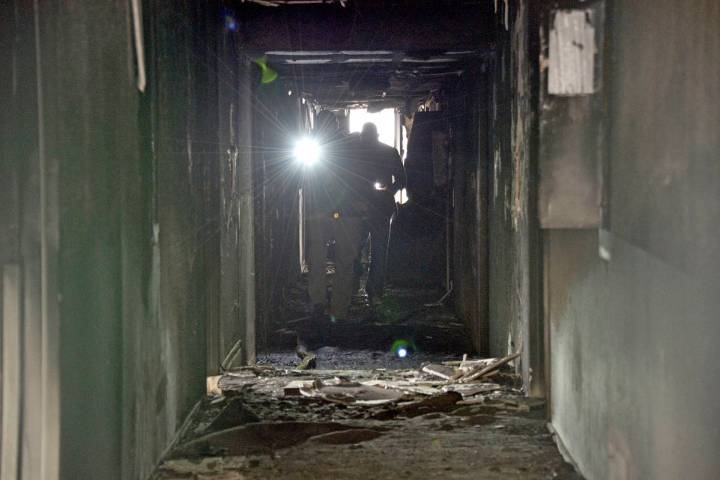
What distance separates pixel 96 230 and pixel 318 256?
640 cm

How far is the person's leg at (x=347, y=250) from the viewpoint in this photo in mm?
9555

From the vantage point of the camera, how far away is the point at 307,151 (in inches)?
448

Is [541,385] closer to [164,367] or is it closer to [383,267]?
[164,367]

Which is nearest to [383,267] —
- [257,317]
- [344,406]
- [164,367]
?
[257,317]

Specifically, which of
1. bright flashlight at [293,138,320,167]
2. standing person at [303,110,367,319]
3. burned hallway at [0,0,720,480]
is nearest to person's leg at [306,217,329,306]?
standing person at [303,110,367,319]

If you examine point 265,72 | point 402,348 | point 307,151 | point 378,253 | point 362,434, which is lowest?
point 402,348

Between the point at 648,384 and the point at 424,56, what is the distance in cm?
525

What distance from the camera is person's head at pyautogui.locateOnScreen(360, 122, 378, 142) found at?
32.4ft

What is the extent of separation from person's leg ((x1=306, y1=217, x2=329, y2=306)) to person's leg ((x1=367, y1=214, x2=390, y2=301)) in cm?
67

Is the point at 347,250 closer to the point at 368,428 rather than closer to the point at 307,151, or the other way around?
the point at 307,151

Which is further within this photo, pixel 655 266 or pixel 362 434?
pixel 362 434

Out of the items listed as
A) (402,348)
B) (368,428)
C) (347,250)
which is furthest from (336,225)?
(368,428)

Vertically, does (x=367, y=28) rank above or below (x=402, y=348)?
above

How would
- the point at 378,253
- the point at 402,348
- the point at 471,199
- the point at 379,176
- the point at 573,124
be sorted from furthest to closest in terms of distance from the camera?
1. the point at 378,253
2. the point at 379,176
3. the point at 471,199
4. the point at 402,348
5. the point at 573,124
